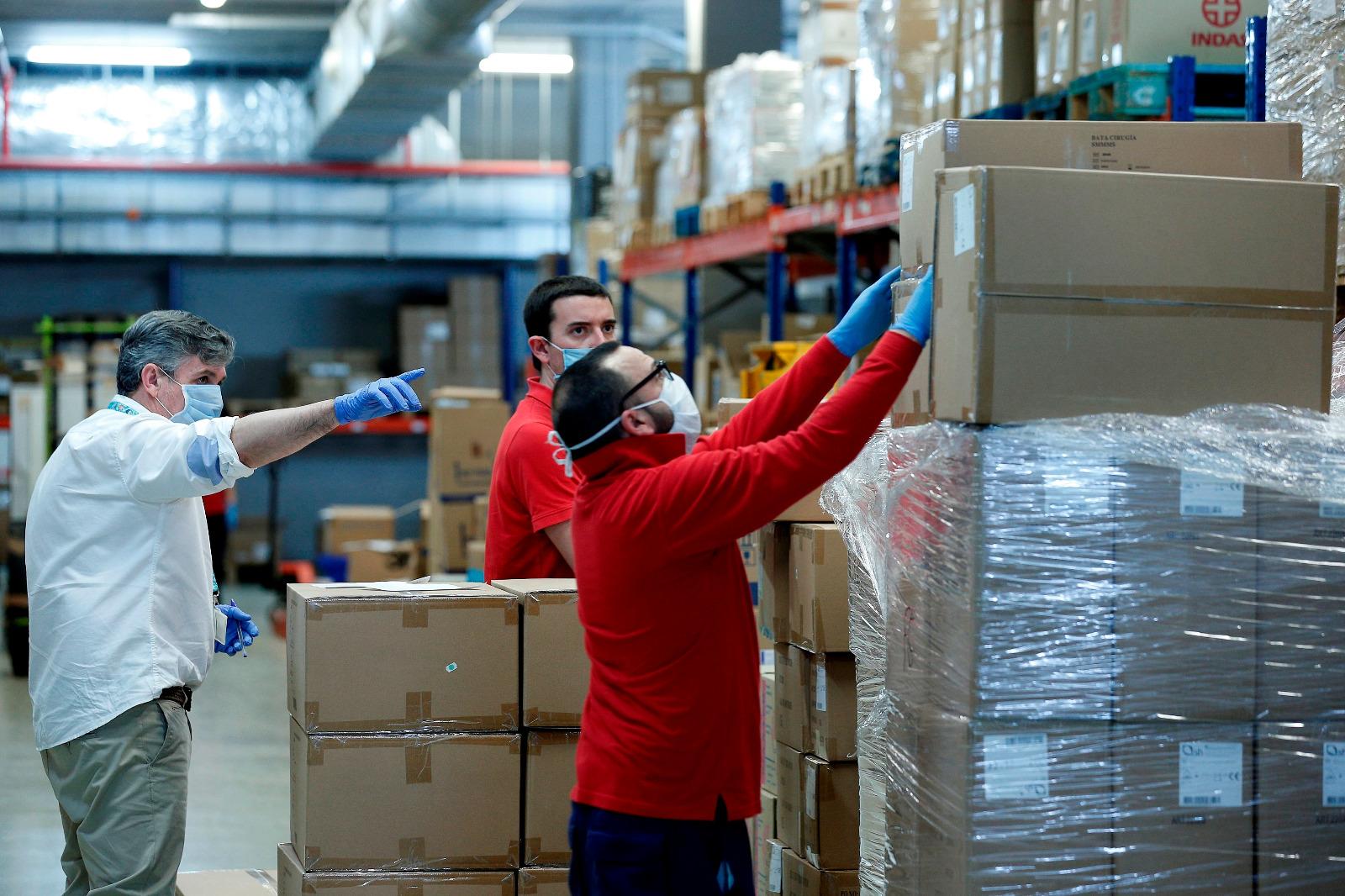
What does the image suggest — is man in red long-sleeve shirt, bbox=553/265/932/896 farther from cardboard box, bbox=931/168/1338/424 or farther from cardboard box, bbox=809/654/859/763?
cardboard box, bbox=809/654/859/763

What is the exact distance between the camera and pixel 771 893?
142 inches

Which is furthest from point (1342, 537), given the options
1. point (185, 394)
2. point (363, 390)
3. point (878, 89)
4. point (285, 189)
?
Result: point (285, 189)

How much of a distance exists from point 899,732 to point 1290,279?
3.51ft

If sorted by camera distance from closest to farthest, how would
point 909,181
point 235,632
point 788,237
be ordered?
point 909,181 → point 235,632 → point 788,237

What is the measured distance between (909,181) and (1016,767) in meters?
1.15

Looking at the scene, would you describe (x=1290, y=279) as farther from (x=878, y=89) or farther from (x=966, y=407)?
(x=878, y=89)

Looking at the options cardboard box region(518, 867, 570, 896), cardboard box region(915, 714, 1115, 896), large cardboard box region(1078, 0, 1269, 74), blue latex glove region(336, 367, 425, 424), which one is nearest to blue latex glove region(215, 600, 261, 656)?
blue latex glove region(336, 367, 425, 424)

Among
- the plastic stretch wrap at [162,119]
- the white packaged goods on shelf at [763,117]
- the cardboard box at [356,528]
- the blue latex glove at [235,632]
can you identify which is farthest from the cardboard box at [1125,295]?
the plastic stretch wrap at [162,119]

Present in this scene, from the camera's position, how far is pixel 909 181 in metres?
2.92

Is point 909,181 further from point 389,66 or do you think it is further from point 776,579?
point 389,66

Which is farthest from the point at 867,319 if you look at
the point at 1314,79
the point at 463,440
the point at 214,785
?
the point at 463,440

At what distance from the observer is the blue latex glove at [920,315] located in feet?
8.52

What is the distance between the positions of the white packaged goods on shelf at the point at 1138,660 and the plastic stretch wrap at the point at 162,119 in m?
13.8

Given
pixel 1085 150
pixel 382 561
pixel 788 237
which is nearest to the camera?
pixel 1085 150
